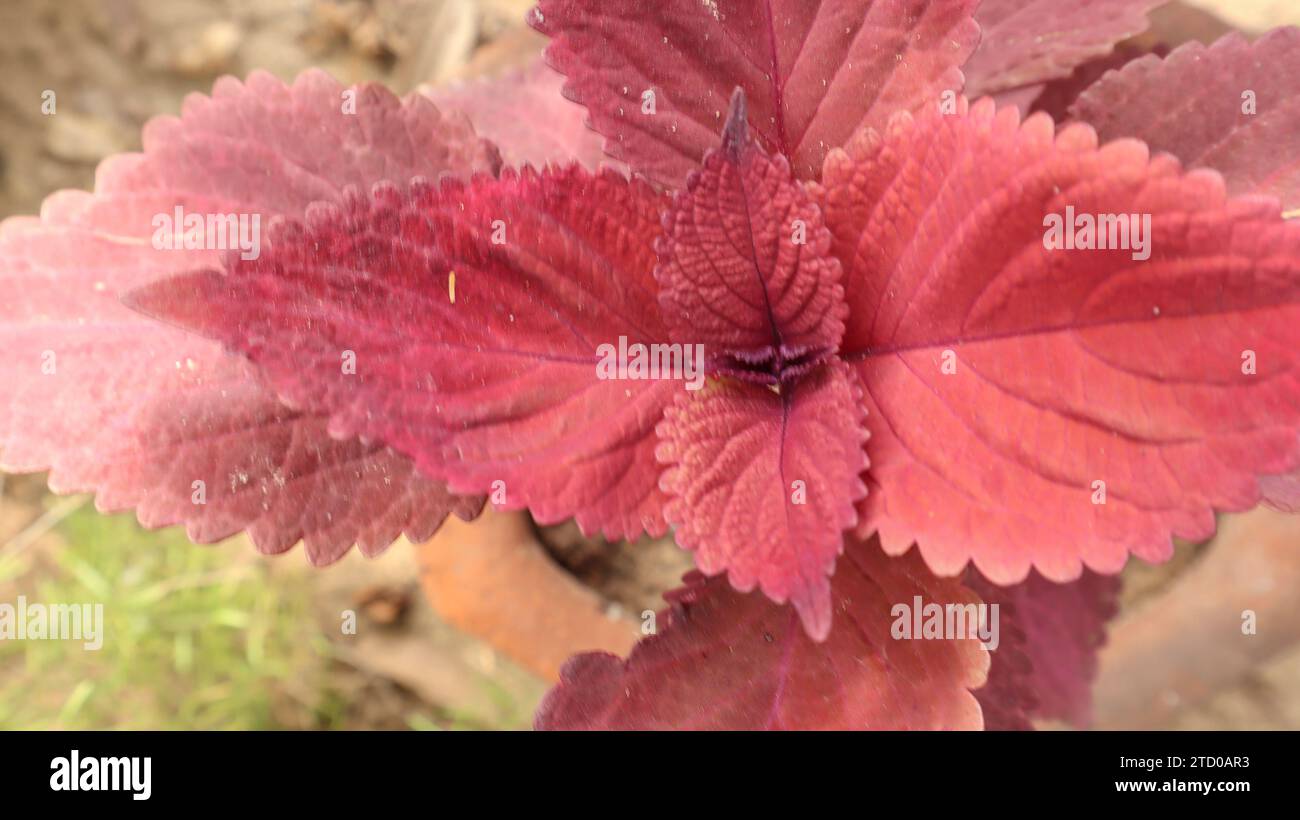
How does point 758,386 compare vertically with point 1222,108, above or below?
below

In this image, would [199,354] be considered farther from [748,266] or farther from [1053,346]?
[1053,346]

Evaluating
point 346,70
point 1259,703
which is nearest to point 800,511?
point 1259,703

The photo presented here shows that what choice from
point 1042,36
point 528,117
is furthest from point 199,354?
point 1042,36

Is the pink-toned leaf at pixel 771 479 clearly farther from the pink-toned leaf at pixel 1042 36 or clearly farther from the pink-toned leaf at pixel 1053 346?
the pink-toned leaf at pixel 1042 36

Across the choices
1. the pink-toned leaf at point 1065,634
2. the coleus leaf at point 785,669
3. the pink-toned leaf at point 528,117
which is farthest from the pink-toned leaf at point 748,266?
the pink-toned leaf at point 1065,634

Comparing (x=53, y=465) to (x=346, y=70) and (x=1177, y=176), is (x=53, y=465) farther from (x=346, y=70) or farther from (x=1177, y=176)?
(x=346, y=70)

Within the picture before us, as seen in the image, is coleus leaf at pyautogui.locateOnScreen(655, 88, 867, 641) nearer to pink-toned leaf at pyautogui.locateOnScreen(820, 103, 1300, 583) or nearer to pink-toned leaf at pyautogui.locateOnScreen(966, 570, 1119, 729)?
pink-toned leaf at pyautogui.locateOnScreen(820, 103, 1300, 583)

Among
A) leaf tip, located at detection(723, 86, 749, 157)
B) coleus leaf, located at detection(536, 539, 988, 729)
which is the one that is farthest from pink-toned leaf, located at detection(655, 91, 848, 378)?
coleus leaf, located at detection(536, 539, 988, 729)
